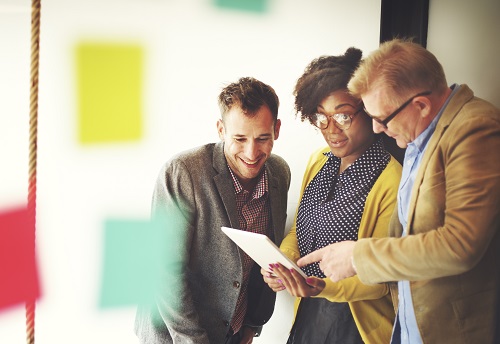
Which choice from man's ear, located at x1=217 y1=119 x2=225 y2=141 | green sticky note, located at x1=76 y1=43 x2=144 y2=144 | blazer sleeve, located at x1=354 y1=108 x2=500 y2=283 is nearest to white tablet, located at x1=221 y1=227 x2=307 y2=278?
blazer sleeve, located at x1=354 y1=108 x2=500 y2=283

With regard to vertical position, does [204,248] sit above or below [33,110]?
below

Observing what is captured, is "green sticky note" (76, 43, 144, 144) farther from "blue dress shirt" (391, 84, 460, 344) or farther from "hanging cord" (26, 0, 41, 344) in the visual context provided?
"blue dress shirt" (391, 84, 460, 344)

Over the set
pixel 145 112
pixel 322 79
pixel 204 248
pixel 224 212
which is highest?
pixel 322 79

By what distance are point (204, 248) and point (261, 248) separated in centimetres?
41

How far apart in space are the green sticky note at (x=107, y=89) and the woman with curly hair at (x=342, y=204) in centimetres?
66

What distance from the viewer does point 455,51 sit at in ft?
5.43

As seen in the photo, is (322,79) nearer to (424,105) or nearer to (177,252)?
(424,105)

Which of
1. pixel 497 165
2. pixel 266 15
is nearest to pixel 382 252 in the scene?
pixel 497 165

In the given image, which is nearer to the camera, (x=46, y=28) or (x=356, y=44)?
(x=356, y=44)

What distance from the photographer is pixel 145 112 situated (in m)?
2.07

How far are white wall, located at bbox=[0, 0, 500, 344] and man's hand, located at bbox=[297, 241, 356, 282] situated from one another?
0.38 m

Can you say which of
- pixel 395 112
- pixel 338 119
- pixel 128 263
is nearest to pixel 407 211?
pixel 395 112

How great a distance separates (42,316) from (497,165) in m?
1.71

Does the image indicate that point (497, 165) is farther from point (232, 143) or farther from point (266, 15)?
point (266, 15)
